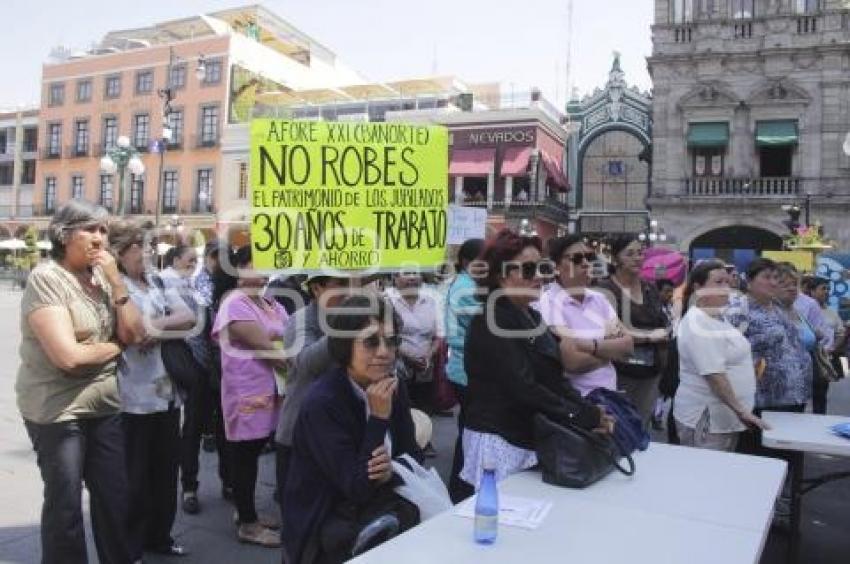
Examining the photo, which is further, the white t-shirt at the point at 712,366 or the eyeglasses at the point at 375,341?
the white t-shirt at the point at 712,366

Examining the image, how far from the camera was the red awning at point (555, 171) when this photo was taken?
2861cm

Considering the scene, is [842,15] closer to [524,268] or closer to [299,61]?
[524,268]

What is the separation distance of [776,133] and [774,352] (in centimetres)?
2169

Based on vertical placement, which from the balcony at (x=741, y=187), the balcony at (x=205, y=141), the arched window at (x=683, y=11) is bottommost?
the balcony at (x=741, y=187)

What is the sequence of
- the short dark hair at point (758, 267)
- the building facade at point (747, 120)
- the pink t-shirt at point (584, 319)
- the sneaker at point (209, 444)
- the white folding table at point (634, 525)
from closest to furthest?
the white folding table at point (634, 525), the pink t-shirt at point (584, 319), the short dark hair at point (758, 267), the sneaker at point (209, 444), the building facade at point (747, 120)

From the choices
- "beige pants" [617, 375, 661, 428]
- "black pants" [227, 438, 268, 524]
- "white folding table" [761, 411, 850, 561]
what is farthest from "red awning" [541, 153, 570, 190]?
"black pants" [227, 438, 268, 524]

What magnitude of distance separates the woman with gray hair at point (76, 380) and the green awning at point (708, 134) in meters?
24.4

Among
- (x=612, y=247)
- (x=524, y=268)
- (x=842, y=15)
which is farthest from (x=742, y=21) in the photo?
(x=524, y=268)

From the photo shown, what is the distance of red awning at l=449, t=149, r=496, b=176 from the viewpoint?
2881cm

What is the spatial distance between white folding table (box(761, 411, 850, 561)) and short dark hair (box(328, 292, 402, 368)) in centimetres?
256

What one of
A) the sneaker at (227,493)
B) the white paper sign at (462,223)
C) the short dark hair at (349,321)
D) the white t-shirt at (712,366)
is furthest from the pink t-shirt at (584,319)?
the white paper sign at (462,223)

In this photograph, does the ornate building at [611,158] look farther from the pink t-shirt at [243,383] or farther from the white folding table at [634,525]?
the white folding table at [634,525]

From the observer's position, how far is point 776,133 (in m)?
24.1

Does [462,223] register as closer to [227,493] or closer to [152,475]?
[227,493]
